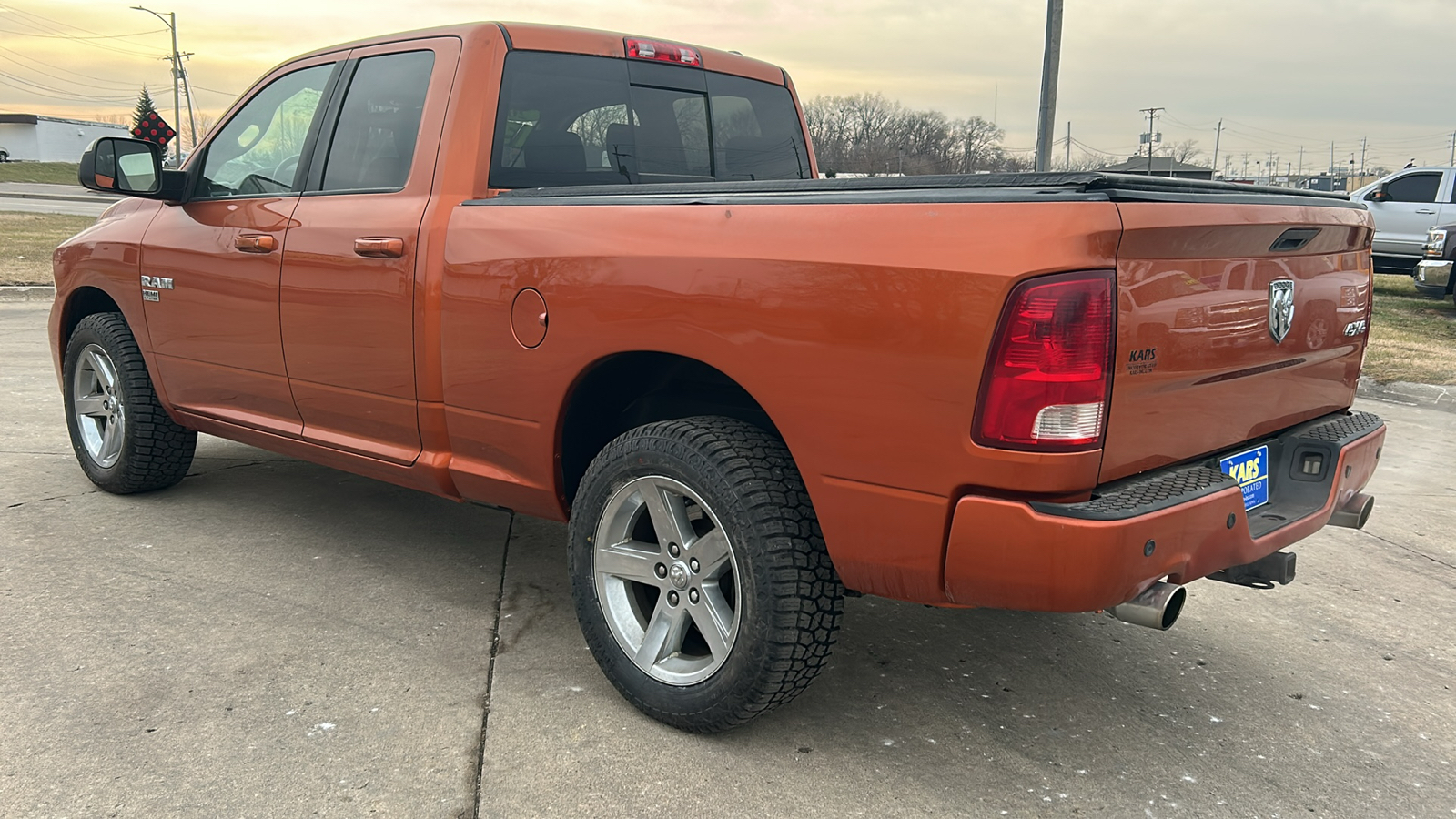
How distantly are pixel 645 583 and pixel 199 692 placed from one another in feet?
4.15

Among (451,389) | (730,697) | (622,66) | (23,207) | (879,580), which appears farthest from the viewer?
(23,207)

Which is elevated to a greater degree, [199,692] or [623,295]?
[623,295]

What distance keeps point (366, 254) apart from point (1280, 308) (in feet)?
8.61

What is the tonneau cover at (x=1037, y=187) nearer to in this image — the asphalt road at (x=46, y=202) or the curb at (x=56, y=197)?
the asphalt road at (x=46, y=202)

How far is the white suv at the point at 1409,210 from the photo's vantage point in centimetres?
1733

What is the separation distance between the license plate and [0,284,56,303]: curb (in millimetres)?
12699

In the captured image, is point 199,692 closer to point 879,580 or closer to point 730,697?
point 730,697

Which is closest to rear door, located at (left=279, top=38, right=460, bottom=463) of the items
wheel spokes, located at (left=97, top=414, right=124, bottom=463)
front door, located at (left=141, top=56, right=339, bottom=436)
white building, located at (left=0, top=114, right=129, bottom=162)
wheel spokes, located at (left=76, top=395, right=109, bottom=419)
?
front door, located at (left=141, top=56, right=339, bottom=436)

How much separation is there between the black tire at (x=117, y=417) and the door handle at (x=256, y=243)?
3.44 feet

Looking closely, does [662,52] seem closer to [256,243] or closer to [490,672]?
[256,243]

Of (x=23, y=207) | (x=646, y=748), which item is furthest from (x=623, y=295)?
(x=23, y=207)

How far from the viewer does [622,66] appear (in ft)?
12.8

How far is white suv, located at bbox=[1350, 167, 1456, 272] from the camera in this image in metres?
17.3

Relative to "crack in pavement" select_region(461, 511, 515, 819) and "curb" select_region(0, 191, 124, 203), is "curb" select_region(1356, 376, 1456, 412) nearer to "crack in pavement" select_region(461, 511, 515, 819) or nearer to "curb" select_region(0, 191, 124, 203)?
"crack in pavement" select_region(461, 511, 515, 819)
